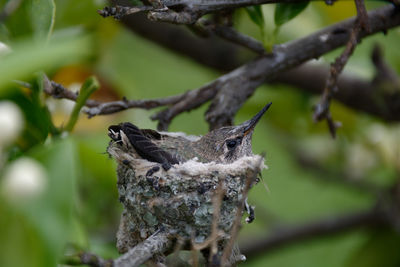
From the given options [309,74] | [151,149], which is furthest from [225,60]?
[151,149]

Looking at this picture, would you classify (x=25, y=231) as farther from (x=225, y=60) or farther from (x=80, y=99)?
(x=225, y=60)

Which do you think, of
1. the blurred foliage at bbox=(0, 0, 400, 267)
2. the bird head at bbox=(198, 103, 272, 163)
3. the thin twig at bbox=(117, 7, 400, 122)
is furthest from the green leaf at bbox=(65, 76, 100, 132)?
the thin twig at bbox=(117, 7, 400, 122)

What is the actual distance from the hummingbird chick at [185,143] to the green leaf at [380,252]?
3.74 feet

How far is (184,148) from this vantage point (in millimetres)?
2172

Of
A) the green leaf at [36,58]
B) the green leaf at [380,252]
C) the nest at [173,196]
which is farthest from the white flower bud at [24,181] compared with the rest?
the green leaf at [380,252]

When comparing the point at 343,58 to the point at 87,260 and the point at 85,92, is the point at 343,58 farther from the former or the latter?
the point at 87,260

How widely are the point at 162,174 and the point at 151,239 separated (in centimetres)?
40

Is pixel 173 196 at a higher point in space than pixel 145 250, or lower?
lower

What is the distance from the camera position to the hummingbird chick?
1.77 m

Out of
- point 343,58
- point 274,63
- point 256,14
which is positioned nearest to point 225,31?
point 256,14

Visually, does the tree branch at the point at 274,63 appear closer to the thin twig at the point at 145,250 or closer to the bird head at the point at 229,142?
the bird head at the point at 229,142

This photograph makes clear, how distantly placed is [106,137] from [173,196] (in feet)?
2.65

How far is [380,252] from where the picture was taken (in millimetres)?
3084

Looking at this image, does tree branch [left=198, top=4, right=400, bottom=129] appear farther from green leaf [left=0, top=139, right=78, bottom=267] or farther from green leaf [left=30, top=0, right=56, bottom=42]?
green leaf [left=0, top=139, right=78, bottom=267]
